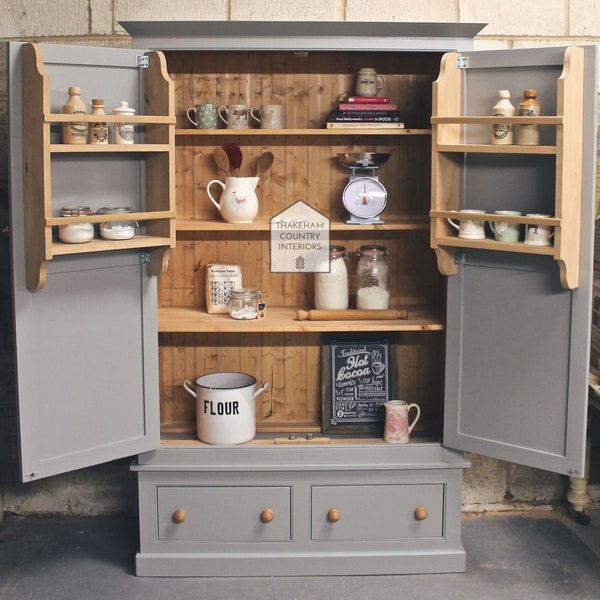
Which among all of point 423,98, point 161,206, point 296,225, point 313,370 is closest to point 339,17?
point 423,98

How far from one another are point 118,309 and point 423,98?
1.28 metres

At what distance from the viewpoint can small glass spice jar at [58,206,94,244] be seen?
2773 millimetres

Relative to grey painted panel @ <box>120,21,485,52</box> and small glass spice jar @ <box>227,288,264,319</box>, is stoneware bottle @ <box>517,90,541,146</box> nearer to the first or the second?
grey painted panel @ <box>120,21,485,52</box>

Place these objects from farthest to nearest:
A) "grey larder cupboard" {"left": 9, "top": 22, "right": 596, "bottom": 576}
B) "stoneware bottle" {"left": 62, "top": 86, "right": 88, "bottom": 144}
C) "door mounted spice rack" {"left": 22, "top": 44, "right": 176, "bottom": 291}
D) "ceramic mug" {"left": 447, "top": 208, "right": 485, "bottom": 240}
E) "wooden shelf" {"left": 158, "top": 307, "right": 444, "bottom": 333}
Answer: "wooden shelf" {"left": 158, "top": 307, "right": 444, "bottom": 333}
"ceramic mug" {"left": 447, "top": 208, "right": 485, "bottom": 240}
"grey larder cupboard" {"left": 9, "top": 22, "right": 596, "bottom": 576}
"stoneware bottle" {"left": 62, "top": 86, "right": 88, "bottom": 144}
"door mounted spice rack" {"left": 22, "top": 44, "right": 176, "bottom": 291}

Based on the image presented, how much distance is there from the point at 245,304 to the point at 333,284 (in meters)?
0.31

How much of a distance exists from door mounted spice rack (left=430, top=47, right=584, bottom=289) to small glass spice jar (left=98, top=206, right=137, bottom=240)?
0.93m

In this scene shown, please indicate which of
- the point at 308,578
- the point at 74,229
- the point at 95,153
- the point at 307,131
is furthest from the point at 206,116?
the point at 308,578

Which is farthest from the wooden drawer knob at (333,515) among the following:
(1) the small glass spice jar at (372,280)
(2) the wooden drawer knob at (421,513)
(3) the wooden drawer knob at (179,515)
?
(1) the small glass spice jar at (372,280)

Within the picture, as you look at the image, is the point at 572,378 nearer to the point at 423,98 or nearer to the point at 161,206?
the point at 423,98

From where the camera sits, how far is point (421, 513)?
3174 millimetres

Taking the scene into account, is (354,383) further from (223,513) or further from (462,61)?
(462,61)

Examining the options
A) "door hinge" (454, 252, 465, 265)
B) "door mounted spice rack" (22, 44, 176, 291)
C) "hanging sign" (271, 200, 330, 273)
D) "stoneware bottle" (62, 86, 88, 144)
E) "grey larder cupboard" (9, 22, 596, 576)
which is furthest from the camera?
→ "hanging sign" (271, 200, 330, 273)

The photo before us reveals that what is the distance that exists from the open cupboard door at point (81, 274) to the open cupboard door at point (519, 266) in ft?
2.97

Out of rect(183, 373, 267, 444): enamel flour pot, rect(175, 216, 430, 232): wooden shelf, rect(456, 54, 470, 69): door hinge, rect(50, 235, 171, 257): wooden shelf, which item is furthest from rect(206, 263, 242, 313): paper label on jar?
rect(456, 54, 470, 69): door hinge
